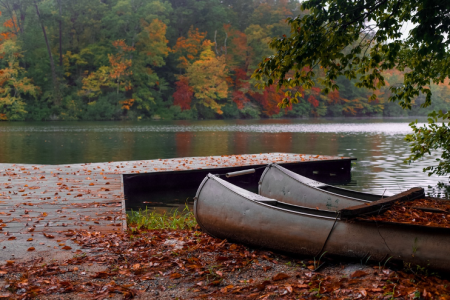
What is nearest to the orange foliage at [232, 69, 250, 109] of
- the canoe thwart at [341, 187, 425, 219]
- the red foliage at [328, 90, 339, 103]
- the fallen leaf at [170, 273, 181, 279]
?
the red foliage at [328, 90, 339, 103]

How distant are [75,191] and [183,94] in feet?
132

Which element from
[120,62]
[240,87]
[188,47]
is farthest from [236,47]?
[120,62]

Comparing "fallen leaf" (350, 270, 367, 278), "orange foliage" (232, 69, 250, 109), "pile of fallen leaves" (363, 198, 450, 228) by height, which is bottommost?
"fallen leaf" (350, 270, 367, 278)

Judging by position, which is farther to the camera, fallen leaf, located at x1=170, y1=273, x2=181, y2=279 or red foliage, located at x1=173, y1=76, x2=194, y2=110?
red foliage, located at x1=173, y1=76, x2=194, y2=110

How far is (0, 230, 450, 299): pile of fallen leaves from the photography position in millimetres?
3383

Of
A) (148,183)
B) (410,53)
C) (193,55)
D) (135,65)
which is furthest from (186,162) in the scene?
(193,55)

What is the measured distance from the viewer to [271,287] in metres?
3.54

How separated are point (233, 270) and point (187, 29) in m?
49.6

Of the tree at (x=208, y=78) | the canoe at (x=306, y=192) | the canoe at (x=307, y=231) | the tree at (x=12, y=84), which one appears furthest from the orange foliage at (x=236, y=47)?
the canoe at (x=307, y=231)

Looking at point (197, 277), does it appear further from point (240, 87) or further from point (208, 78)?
point (240, 87)

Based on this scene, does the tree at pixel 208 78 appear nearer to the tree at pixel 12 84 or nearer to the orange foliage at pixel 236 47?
the orange foliage at pixel 236 47

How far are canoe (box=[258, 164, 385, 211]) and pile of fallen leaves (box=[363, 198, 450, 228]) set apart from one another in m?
0.65

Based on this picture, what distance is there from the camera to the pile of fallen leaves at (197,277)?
3.38 metres

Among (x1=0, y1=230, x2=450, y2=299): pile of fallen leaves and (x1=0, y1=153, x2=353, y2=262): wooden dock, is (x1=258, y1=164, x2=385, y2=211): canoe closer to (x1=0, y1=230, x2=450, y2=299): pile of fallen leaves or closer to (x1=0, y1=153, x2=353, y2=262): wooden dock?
(x1=0, y1=230, x2=450, y2=299): pile of fallen leaves
